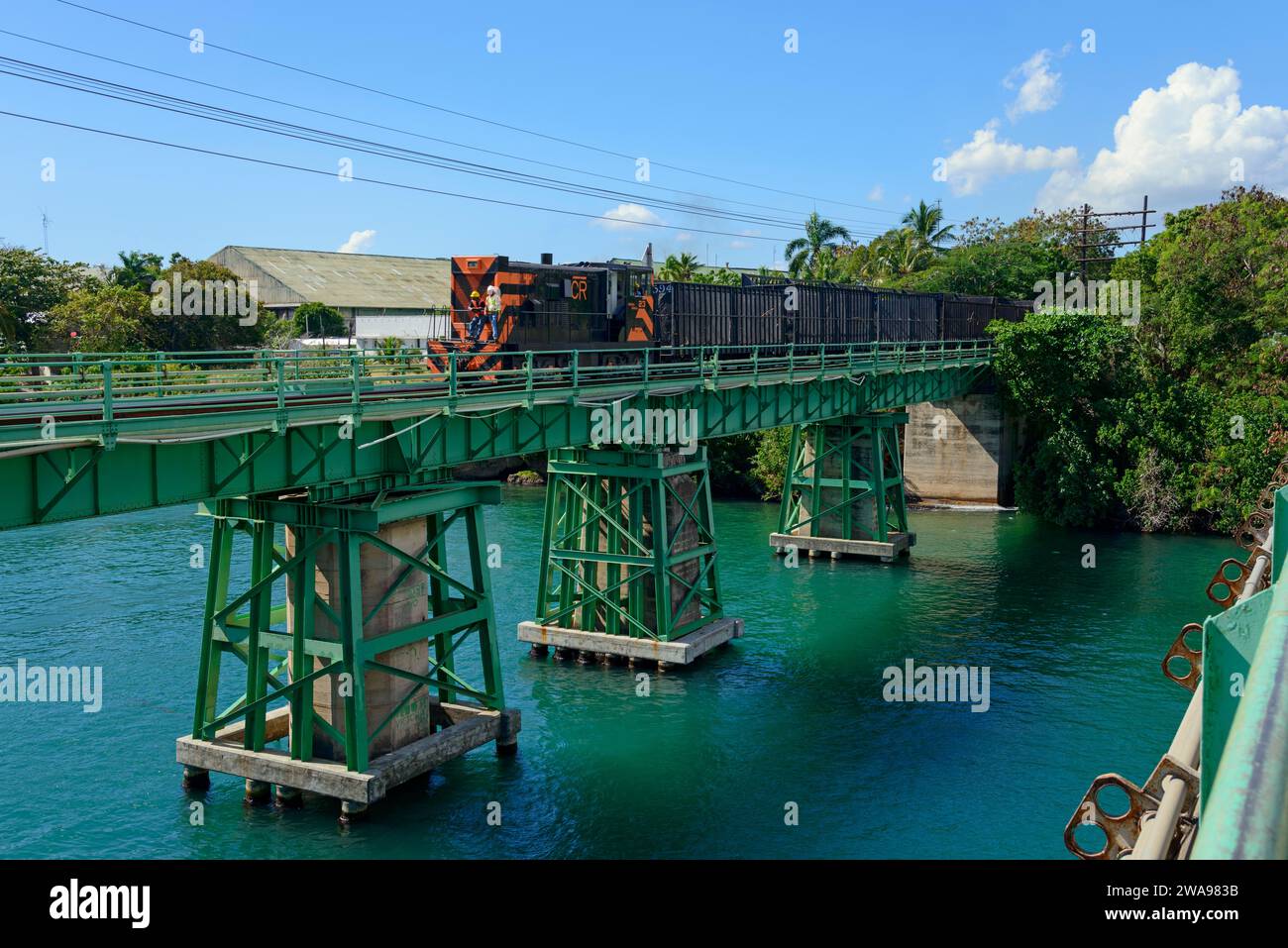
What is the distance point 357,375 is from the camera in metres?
18.1

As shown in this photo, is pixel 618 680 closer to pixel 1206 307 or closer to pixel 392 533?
pixel 392 533

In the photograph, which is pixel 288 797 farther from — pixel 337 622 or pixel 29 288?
pixel 29 288

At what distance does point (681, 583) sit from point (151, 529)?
993 inches

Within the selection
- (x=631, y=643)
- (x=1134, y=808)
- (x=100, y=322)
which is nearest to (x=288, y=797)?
(x=631, y=643)

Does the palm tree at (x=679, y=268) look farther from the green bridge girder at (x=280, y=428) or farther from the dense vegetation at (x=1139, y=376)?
the green bridge girder at (x=280, y=428)

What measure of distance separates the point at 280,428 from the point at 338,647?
4.21 meters

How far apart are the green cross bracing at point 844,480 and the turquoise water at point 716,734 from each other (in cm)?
338

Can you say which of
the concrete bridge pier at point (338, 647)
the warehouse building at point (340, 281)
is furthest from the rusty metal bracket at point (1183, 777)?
the warehouse building at point (340, 281)

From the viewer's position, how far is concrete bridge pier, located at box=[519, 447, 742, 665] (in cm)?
2739

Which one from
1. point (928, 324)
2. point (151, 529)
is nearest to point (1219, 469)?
point (928, 324)

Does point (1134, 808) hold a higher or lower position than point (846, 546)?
higher

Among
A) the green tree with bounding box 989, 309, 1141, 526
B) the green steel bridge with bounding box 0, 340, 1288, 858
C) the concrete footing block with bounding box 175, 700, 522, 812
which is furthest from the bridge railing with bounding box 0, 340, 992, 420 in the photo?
the green tree with bounding box 989, 309, 1141, 526

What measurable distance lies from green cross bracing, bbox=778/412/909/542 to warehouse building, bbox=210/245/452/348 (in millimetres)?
34773

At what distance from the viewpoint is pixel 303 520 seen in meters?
19.1
